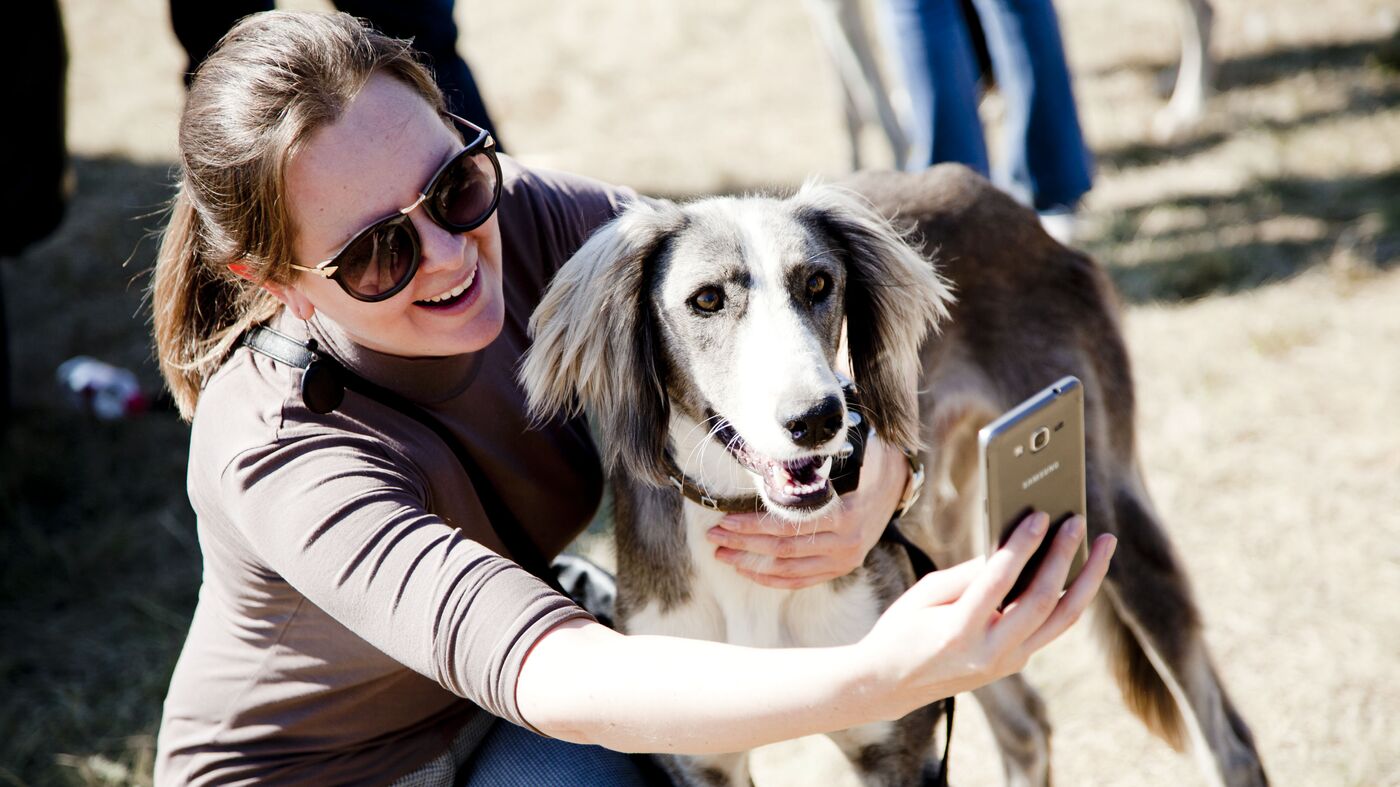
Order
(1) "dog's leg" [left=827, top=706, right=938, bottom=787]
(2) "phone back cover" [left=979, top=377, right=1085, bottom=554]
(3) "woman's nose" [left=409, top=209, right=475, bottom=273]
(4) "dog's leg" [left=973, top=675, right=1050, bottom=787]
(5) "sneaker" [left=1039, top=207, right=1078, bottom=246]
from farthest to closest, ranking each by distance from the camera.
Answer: (5) "sneaker" [left=1039, top=207, right=1078, bottom=246] → (4) "dog's leg" [left=973, top=675, right=1050, bottom=787] → (1) "dog's leg" [left=827, top=706, right=938, bottom=787] → (3) "woman's nose" [left=409, top=209, right=475, bottom=273] → (2) "phone back cover" [left=979, top=377, right=1085, bottom=554]

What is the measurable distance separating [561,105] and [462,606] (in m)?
5.77

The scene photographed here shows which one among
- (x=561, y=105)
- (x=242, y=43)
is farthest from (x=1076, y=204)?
(x=561, y=105)

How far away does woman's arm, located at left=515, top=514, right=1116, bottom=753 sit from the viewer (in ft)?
4.25

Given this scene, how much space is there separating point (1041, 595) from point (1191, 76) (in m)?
4.85

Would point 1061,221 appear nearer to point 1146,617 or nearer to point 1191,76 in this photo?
point 1146,617

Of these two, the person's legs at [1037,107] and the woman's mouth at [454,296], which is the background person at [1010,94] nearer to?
the person's legs at [1037,107]

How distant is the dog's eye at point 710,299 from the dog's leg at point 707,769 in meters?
0.83

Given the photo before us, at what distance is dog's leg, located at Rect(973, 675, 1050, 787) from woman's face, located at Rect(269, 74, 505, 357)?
1.44 metres

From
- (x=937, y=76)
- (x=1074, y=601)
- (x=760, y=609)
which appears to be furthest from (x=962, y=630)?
(x=937, y=76)

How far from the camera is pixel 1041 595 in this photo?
1.36 m

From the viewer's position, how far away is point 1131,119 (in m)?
5.70

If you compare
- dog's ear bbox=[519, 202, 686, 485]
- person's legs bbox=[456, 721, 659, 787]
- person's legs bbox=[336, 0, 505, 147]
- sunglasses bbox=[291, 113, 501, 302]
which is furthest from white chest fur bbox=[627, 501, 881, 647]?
person's legs bbox=[336, 0, 505, 147]

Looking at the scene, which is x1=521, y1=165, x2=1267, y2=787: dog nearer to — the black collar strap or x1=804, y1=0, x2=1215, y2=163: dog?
the black collar strap

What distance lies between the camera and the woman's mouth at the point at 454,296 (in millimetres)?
1881
